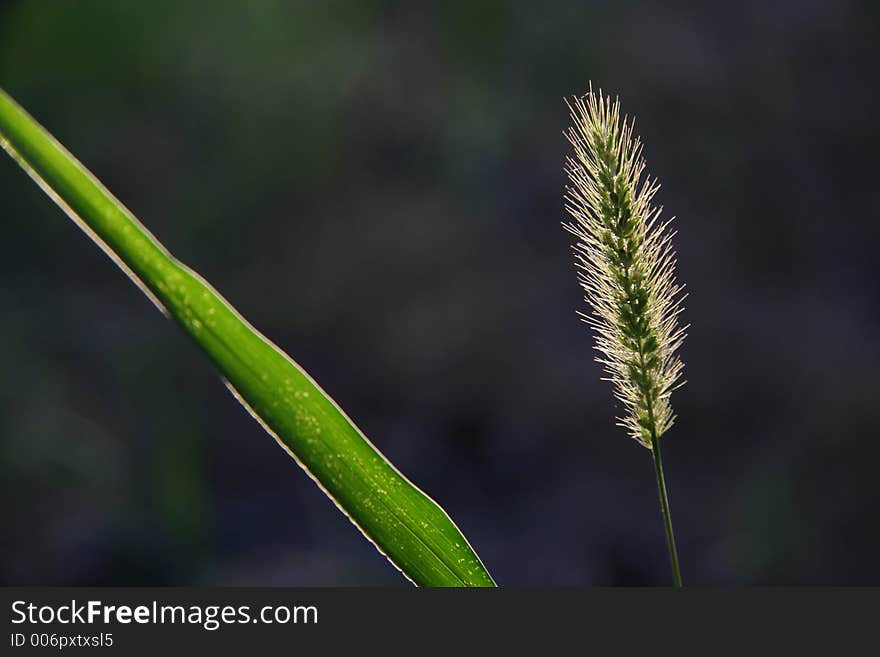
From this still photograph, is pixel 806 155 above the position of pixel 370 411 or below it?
above

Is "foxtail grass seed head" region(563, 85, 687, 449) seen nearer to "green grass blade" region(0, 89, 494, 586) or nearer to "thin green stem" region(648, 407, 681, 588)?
"thin green stem" region(648, 407, 681, 588)

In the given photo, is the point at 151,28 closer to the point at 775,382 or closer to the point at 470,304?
the point at 470,304

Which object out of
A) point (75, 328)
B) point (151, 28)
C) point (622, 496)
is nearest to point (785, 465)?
point (622, 496)

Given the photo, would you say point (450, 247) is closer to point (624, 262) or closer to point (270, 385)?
point (624, 262)

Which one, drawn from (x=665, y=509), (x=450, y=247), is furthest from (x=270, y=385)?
(x=450, y=247)

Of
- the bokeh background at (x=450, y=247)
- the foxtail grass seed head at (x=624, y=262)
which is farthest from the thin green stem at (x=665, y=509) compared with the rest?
the bokeh background at (x=450, y=247)

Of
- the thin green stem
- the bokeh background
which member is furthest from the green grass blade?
the bokeh background
